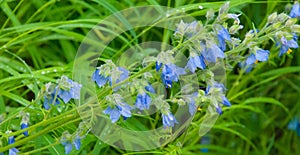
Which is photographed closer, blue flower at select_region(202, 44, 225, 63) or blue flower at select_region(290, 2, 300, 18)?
blue flower at select_region(202, 44, 225, 63)

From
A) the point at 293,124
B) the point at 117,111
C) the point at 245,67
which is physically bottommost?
the point at 293,124

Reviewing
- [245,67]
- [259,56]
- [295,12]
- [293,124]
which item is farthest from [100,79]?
[293,124]

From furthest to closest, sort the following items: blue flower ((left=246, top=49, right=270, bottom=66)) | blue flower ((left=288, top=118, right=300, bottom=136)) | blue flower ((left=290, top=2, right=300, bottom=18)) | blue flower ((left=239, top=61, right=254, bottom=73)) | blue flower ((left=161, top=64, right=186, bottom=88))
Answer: blue flower ((left=288, top=118, right=300, bottom=136))
blue flower ((left=239, top=61, right=254, bottom=73))
blue flower ((left=290, top=2, right=300, bottom=18))
blue flower ((left=246, top=49, right=270, bottom=66))
blue flower ((left=161, top=64, right=186, bottom=88))

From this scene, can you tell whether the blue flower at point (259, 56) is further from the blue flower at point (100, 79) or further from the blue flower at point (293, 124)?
the blue flower at point (293, 124)

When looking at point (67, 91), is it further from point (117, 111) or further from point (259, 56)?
point (259, 56)

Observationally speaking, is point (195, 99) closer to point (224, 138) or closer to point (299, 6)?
point (299, 6)

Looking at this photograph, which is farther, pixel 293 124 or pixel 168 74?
pixel 293 124

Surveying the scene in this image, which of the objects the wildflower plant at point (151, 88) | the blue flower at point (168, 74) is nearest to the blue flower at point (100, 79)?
the wildflower plant at point (151, 88)

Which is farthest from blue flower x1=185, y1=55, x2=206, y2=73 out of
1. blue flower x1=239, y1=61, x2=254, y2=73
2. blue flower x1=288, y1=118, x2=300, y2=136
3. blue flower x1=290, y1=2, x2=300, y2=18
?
blue flower x1=288, y1=118, x2=300, y2=136

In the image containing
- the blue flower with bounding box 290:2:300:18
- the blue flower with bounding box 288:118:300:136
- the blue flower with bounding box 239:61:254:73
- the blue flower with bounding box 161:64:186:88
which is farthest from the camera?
the blue flower with bounding box 288:118:300:136

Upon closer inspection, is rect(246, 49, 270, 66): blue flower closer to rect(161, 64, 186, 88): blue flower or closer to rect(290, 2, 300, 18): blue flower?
rect(161, 64, 186, 88): blue flower

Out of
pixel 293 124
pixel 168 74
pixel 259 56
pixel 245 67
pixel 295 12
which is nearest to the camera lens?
pixel 168 74
